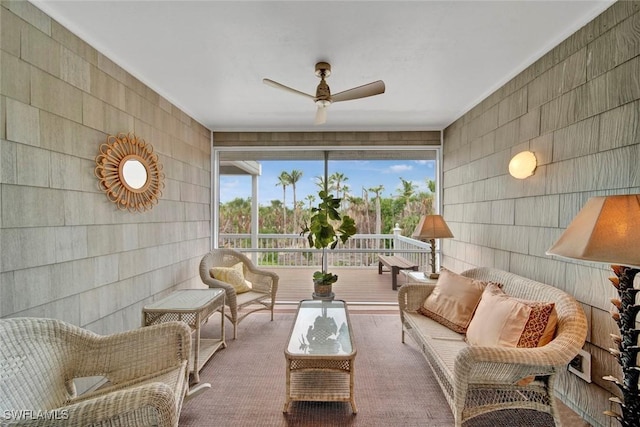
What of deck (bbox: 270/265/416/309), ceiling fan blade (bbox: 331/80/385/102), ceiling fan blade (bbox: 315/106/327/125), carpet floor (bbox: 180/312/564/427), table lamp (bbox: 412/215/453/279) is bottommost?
carpet floor (bbox: 180/312/564/427)

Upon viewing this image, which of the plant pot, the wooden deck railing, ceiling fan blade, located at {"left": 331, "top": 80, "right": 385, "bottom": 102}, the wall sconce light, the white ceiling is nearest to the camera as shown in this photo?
the white ceiling

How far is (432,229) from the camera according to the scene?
3.22m

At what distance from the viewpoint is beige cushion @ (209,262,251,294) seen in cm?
345

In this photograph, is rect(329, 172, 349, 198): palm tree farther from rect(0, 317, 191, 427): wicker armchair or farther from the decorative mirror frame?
rect(0, 317, 191, 427): wicker armchair

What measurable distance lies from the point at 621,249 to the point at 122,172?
3.16 m

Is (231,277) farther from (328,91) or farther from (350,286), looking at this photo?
(328,91)

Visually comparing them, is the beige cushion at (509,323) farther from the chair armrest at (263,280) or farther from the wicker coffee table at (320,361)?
the chair armrest at (263,280)

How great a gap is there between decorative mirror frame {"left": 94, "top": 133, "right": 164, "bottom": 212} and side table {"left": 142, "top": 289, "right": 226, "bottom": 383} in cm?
90

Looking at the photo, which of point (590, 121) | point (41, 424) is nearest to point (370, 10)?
point (590, 121)

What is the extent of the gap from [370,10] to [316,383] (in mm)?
2518

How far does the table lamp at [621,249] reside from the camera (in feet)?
3.65

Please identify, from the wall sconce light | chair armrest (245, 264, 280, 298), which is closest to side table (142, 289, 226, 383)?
chair armrest (245, 264, 280, 298)

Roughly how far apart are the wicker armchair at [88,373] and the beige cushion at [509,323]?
6.10 ft

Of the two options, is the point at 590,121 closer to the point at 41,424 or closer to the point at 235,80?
the point at 235,80
